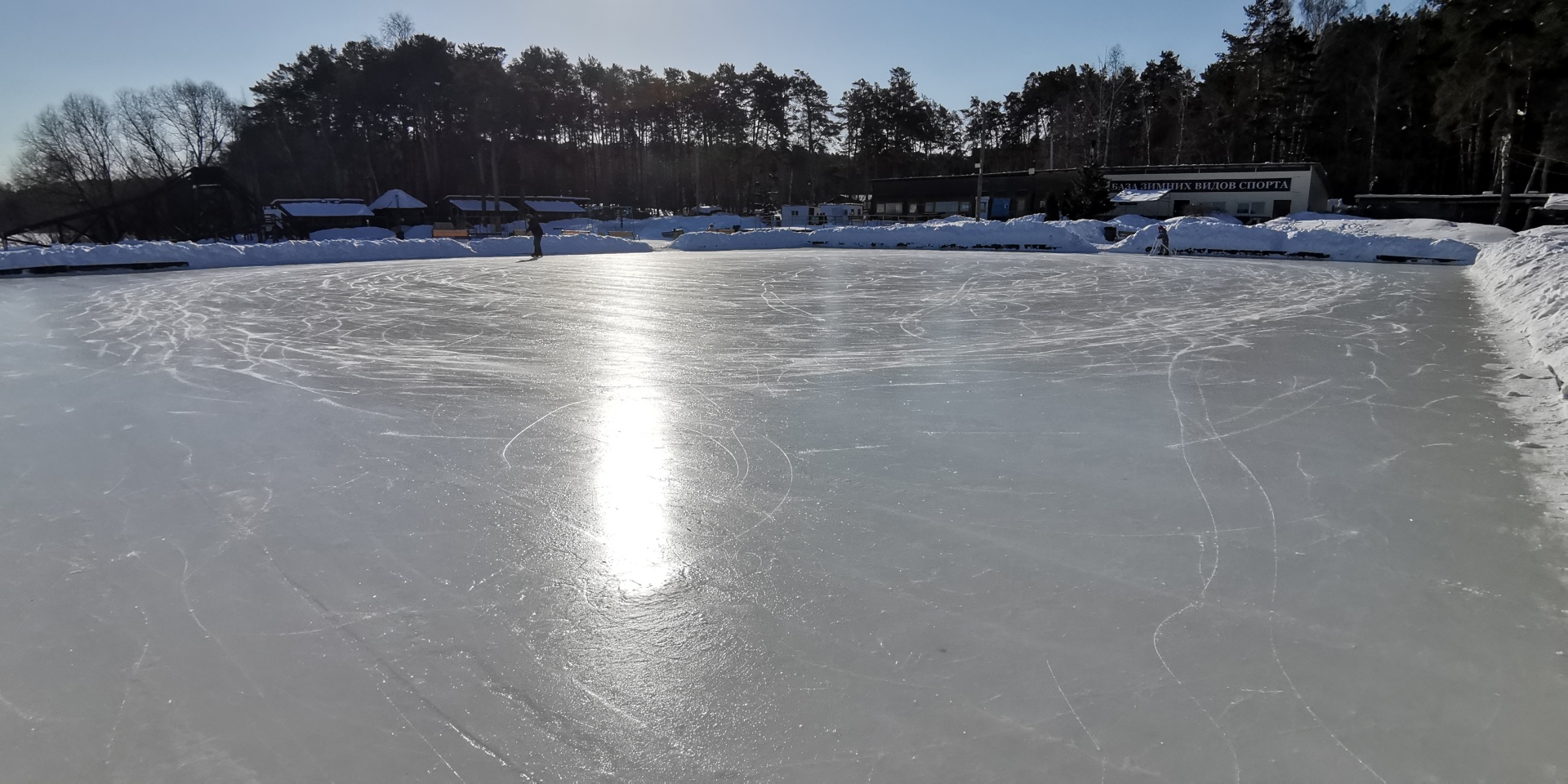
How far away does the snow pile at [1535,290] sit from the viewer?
6.08 metres

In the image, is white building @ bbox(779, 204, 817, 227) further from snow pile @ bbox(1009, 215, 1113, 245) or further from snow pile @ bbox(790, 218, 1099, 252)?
snow pile @ bbox(1009, 215, 1113, 245)

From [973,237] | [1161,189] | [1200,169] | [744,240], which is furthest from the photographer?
[1161,189]

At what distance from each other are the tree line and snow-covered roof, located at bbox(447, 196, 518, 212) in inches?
130

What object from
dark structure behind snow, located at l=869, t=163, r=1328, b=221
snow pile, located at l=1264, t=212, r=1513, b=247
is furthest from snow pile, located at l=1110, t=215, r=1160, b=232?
snow pile, located at l=1264, t=212, r=1513, b=247

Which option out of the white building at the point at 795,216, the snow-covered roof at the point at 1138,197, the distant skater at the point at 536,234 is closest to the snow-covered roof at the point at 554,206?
the white building at the point at 795,216

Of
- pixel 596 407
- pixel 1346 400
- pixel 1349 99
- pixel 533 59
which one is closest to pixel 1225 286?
pixel 1346 400

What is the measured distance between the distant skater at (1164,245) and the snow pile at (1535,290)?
6.94m

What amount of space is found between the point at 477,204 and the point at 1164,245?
137 feet

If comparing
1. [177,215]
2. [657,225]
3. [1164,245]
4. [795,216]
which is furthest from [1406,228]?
[177,215]

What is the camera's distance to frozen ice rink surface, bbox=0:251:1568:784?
186 cm

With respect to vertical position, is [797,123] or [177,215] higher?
[797,123]

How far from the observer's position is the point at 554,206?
5138 centimetres

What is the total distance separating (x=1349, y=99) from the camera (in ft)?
Result: 149

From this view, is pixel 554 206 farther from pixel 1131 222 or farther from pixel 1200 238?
pixel 1200 238
